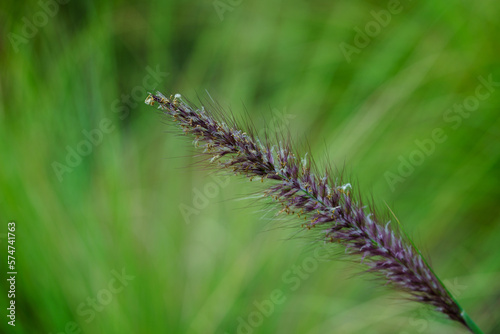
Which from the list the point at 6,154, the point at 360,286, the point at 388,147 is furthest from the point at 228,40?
Answer: the point at 360,286

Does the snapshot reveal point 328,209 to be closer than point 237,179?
Yes

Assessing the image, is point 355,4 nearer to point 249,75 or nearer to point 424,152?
point 249,75

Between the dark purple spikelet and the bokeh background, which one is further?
the bokeh background

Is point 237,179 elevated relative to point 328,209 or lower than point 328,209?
elevated

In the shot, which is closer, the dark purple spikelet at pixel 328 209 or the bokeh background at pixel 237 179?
the dark purple spikelet at pixel 328 209
